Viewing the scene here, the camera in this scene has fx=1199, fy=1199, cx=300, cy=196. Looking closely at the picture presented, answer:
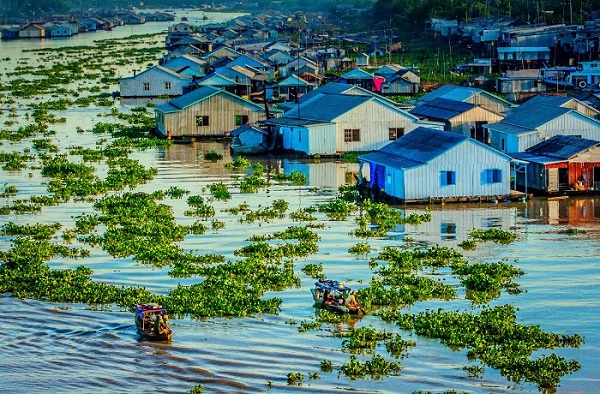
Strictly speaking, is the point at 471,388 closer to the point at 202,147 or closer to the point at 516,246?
the point at 516,246

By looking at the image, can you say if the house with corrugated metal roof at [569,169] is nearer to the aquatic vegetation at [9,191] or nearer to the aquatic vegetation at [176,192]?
the aquatic vegetation at [176,192]

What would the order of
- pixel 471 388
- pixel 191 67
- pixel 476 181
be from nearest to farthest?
pixel 471 388 → pixel 476 181 → pixel 191 67

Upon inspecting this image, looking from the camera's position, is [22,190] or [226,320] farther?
[22,190]

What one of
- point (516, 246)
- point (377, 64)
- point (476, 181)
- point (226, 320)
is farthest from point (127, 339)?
point (377, 64)

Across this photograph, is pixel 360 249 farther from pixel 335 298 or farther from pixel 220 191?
pixel 220 191

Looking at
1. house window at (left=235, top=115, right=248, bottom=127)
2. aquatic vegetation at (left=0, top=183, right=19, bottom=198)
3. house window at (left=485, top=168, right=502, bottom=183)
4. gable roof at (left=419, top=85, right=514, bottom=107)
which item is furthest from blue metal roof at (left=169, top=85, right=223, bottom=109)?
house window at (left=485, top=168, right=502, bottom=183)

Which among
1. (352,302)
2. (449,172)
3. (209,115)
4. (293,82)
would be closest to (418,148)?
(449,172)

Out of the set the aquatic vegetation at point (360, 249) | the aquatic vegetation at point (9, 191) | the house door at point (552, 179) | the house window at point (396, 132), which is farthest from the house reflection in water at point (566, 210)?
the aquatic vegetation at point (9, 191)
